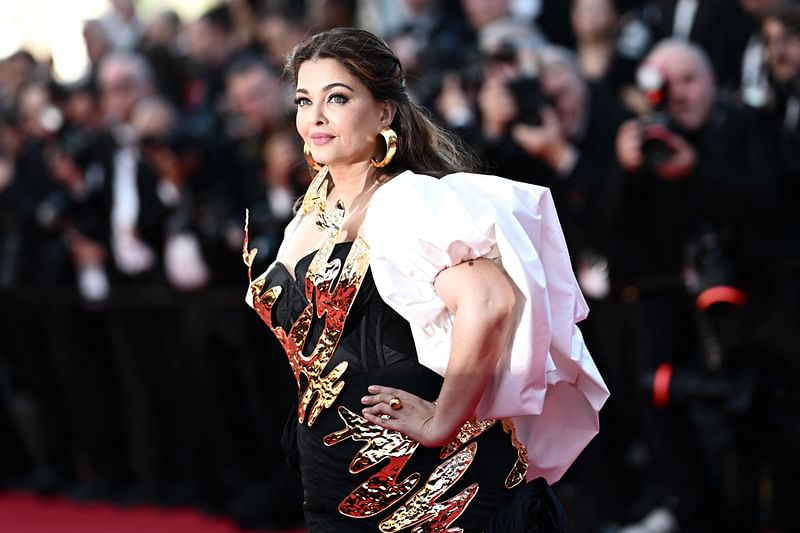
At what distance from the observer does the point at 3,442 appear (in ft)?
28.3

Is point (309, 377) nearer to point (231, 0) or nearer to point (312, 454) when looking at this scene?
point (312, 454)

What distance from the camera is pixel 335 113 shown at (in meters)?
3.27

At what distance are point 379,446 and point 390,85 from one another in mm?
889

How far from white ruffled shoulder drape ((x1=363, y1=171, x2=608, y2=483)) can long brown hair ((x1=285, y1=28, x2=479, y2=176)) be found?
138 mm

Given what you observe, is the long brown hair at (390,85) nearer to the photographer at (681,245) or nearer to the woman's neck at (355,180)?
the woman's neck at (355,180)

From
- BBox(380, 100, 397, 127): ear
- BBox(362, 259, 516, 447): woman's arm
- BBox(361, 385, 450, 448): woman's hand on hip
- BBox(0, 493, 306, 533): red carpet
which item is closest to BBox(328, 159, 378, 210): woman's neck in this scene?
BBox(380, 100, 397, 127): ear

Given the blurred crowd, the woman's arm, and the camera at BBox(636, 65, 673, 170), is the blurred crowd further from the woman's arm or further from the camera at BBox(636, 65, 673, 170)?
the woman's arm

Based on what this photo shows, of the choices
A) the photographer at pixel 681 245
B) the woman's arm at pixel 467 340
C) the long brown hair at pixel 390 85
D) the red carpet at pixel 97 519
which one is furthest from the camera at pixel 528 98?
the woman's arm at pixel 467 340

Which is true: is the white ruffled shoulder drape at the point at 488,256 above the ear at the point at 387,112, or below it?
below

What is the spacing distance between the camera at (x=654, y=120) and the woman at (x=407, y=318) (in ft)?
7.19

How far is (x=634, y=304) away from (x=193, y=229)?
7.85 feet

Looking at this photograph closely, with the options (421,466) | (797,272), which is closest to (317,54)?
(421,466)

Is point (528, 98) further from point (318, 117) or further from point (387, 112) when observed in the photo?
point (318, 117)

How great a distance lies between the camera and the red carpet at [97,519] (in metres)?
7.11
